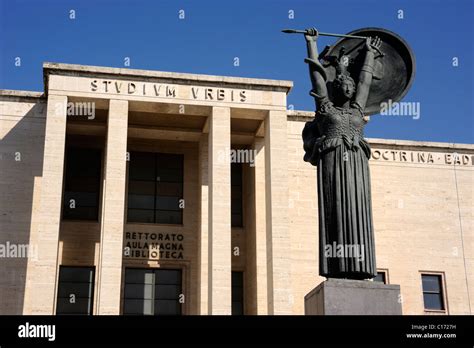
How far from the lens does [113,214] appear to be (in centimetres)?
2662

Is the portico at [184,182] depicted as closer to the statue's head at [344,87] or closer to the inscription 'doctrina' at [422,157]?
the inscription 'doctrina' at [422,157]

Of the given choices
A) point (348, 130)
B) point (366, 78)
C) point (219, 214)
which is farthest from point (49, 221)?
point (348, 130)

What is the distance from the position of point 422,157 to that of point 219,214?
12336 millimetres

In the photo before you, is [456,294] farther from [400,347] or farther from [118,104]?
[400,347]

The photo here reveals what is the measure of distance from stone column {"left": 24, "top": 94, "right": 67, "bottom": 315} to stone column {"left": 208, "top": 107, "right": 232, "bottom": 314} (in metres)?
6.01

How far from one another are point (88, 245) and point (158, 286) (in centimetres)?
356

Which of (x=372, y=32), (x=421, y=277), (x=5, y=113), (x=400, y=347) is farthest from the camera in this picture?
Answer: (x=421, y=277)

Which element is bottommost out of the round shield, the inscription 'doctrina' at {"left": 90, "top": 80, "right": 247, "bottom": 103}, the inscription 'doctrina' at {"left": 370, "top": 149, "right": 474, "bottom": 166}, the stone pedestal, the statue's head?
the stone pedestal

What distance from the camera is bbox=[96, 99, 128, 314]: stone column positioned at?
25594mm

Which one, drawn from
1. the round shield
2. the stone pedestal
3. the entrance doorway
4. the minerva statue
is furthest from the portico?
the stone pedestal

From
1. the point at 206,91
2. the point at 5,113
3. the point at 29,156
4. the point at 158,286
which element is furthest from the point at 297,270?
the point at 5,113

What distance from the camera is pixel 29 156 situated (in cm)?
2975

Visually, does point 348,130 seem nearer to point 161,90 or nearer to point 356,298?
point 356,298

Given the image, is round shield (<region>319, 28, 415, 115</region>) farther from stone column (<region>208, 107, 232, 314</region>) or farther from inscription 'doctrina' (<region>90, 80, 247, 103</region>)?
inscription 'doctrina' (<region>90, 80, 247, 103</region>)
